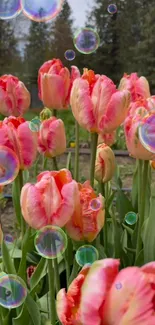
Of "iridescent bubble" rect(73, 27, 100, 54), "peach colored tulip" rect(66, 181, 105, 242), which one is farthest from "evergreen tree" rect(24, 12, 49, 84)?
"peach colored tulip" rect(66, 181, 105, 242)

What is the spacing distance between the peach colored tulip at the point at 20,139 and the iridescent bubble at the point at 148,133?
129 mm

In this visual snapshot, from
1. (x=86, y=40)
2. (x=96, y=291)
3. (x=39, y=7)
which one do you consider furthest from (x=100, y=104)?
(x=86, y=40)

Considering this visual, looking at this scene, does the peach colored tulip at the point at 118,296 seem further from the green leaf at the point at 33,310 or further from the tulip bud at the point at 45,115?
the tulip bud at the point at 45,115

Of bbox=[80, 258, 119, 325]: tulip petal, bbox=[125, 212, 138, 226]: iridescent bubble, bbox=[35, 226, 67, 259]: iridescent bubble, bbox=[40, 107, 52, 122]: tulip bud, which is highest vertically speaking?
bbox=[80, 258, 119, 325]: tulip petal

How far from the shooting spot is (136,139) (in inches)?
24.5

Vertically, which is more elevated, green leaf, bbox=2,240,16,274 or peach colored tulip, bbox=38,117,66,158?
peach colored tulip, bbox=38,117,66,158

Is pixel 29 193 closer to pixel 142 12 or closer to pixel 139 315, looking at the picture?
pixel 139 315

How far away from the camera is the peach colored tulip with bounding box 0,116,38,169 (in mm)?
626

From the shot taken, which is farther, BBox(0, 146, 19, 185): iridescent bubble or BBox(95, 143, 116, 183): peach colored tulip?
BBox(95, 143, 116, 183): peach colored tulip

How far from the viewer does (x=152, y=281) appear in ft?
1.02

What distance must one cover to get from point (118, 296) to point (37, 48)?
6.27 meters

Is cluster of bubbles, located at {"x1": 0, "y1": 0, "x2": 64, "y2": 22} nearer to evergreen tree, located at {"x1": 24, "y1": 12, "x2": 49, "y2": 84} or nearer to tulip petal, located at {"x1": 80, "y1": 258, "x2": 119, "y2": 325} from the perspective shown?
tulip petal, located at {"x1": 80, "y1": 258, "x2": 119, "y2": 325}

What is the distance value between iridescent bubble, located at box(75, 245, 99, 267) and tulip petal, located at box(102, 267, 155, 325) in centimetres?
27

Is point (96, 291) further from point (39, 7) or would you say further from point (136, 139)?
point (39, 7)
